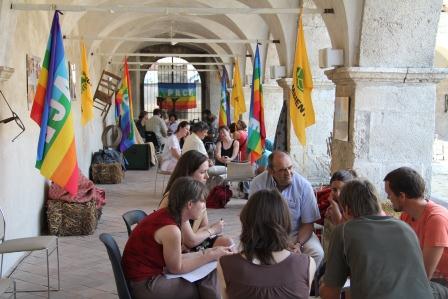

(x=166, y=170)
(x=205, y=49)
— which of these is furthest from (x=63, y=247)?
(x=205, y=49)

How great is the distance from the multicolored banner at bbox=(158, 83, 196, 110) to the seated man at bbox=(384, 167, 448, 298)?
20.8m

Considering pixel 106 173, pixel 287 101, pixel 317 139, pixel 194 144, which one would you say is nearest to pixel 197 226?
pixel 194 144

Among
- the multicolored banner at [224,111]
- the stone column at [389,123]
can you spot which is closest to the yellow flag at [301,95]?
the stone column at [389,123]

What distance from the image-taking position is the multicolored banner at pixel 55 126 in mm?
4684

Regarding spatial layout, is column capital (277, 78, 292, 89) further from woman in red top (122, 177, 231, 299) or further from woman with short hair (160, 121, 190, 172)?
woman in red top (122, 177, 231, 299)

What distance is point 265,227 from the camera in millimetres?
2354

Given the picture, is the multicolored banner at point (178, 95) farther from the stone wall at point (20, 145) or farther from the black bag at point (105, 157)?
the stone wall at point (20, 145)

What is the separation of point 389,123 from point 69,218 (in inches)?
138

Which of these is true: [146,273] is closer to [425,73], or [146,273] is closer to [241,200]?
[425,73]

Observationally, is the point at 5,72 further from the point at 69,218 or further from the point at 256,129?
the point at 256,129

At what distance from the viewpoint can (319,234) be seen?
15.0 feet

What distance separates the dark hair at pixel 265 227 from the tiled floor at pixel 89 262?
2.32 meters

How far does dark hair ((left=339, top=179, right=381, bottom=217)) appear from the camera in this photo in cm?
252

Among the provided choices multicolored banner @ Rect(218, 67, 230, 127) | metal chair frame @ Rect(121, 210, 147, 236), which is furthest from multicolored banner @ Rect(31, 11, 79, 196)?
multicolored banner @ Rect(218, 67, 230, 127)
